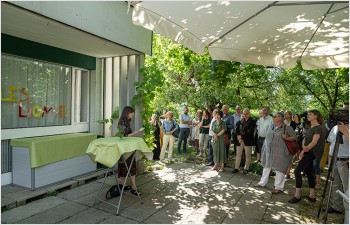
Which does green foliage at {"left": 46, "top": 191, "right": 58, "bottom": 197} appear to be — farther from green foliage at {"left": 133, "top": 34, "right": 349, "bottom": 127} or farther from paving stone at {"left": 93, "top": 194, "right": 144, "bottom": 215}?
green foliage at {"left": 133, "top": 34, "right": 349, "bottom": 127}

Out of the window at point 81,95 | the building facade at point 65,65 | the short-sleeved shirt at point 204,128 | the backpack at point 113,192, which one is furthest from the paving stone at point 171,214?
the short-sleeved shirt at point 204,128

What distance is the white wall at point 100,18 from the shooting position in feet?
14.2

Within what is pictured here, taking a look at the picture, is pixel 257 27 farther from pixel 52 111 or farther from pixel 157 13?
pixel 52 111

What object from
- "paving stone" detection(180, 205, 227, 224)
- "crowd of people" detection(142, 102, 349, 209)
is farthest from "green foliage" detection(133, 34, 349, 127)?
"paving stone" detection(180, 205, 227, 224)

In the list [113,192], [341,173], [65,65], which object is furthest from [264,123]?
[65,65]

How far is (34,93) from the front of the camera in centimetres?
643

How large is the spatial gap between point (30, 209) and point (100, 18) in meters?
3.79

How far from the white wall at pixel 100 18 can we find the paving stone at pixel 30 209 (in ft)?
10.7

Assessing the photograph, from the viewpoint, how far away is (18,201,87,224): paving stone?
4.21m

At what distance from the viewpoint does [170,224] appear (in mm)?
4191

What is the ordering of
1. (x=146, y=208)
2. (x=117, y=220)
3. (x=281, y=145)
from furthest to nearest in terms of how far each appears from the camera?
(x=281, y=145) < (x=146, y=208) < (x=117, y=220)

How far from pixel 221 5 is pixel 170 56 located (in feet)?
17.5

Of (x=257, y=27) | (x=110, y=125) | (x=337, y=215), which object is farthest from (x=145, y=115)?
(x=337, y=215)

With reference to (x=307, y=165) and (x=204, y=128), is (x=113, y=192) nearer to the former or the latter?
(x=307, y=165)
